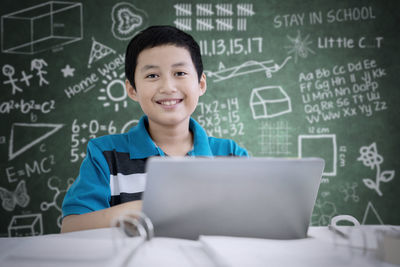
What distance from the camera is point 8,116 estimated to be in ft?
6.75

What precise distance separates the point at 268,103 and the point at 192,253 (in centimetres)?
185

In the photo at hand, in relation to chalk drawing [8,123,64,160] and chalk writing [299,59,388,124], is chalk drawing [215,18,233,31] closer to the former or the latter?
chalk writing [299,59,388,124]

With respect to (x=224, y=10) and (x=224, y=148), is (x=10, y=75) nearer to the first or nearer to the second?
(x=224, y=10)

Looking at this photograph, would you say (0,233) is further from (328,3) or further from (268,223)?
(328,3)

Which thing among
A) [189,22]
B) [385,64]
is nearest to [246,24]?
[189,22]

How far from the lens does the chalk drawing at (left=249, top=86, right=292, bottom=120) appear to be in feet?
7.16

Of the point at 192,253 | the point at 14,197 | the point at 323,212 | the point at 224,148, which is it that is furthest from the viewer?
the point at 323,212

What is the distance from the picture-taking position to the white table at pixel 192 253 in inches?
15.5

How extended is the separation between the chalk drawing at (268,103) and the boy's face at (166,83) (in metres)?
1.09

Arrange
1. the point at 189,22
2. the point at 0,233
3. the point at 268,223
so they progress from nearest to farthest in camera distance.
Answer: the point at 268,223, the point at 0,233, the point at 189,22

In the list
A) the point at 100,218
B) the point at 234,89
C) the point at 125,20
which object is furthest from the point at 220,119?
the point at 100,218

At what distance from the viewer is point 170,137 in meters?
1.17

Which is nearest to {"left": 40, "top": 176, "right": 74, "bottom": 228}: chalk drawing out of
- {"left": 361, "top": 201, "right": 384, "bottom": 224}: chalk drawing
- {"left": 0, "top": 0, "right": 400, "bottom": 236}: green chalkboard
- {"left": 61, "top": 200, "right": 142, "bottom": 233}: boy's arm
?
{"left": 0, "top": 0, "right": 400, "bottom": 236}: green chalkboard

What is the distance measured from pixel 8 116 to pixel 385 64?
7.91ft
